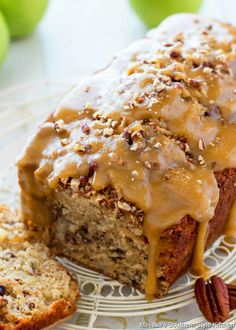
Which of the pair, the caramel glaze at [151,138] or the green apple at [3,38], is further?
the green apple at [3,38]

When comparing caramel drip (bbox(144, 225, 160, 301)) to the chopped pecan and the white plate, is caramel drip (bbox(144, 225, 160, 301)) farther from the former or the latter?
the chopped pecan

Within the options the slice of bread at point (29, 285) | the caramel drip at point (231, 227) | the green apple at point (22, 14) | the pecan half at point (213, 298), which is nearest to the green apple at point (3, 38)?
the green apple at point (22, 14)

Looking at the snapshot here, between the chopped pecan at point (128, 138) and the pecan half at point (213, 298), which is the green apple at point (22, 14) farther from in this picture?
the pecan half at point (213, 298)

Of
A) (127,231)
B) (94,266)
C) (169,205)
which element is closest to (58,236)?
(94,266)

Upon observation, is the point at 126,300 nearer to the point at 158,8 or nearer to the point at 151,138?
the point at 151,138

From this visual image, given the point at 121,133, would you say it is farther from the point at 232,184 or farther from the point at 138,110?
the point at 232,184

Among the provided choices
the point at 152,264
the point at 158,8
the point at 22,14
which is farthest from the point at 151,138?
the point at 22,14
